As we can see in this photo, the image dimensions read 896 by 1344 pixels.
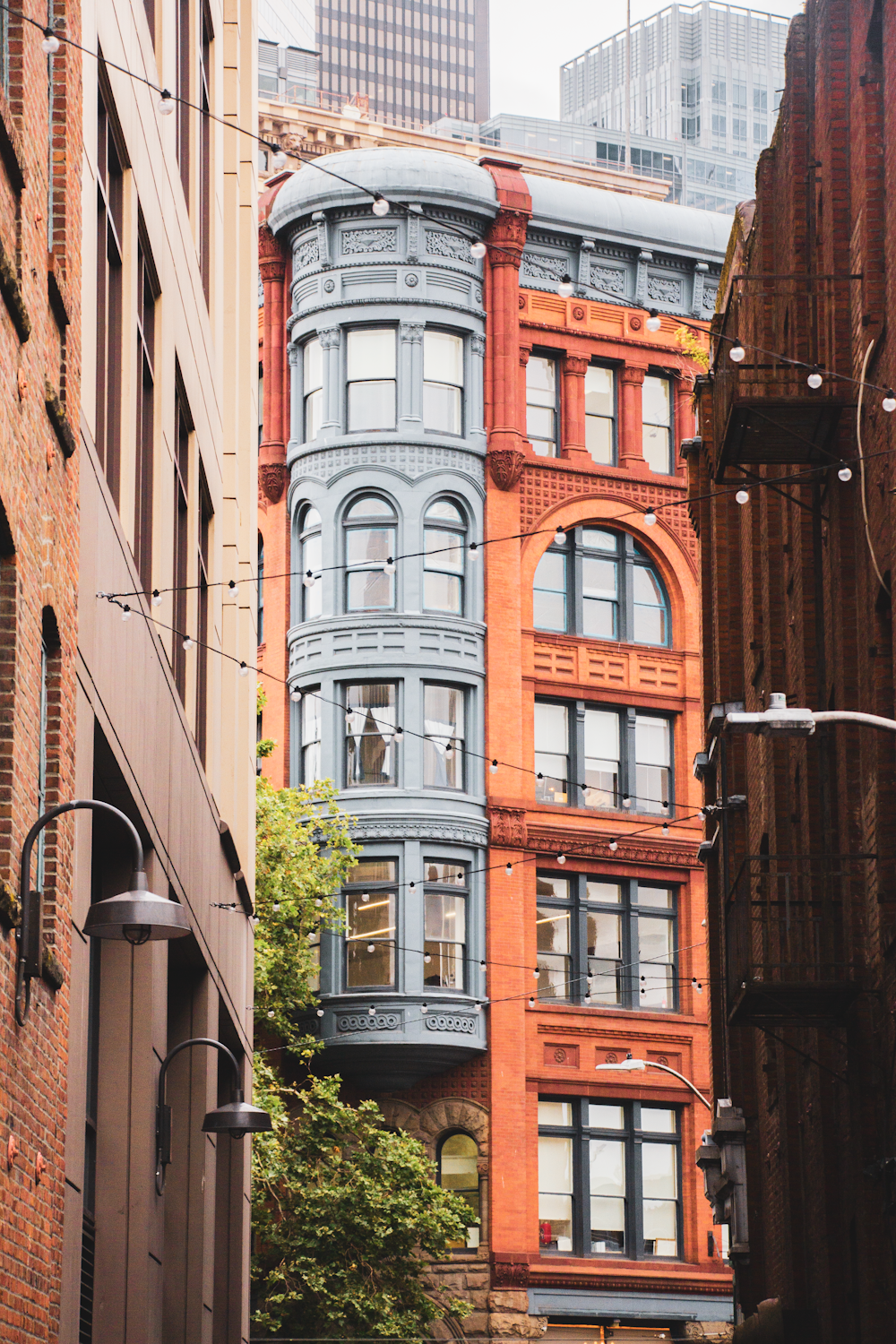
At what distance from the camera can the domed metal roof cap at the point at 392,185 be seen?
1832 inches

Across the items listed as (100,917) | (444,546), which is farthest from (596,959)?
(100,917)

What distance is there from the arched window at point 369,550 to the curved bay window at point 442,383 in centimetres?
228

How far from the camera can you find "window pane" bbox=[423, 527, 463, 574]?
45625 mm

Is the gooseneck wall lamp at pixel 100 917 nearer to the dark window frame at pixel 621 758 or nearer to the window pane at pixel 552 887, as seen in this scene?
the window pane at pixel 552 887

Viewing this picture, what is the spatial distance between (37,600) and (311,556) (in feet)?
110

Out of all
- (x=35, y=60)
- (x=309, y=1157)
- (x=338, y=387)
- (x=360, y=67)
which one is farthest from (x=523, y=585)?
(x=360, y=67)

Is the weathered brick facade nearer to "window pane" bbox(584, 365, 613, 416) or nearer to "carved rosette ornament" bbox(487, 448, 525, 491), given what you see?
"carved rosette ornament" bbox(487, 448, 525, 491)

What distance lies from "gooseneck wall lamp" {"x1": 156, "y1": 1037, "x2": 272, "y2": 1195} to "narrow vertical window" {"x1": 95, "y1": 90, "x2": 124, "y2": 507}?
5349 millimetres

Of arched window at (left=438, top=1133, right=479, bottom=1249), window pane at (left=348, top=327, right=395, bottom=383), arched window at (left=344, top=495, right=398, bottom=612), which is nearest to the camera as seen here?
arched window at (left=438, top=1133, right=479, bottom=1249)

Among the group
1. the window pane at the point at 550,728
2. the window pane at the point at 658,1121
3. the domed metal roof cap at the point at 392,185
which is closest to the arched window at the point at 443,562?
the window pane at the point at 550,728

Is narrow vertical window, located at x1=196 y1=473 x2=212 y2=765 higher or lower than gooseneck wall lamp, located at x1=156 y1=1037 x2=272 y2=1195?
higher

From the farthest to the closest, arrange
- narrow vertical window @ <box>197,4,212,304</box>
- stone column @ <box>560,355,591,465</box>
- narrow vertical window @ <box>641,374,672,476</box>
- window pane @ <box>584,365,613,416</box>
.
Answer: narrow vertical window @ <box>641,374,672,476</box>, window pane @ <box>584,365,613,416</box>, stone column @ <box>560,355,591,465</box>, narrow vertical window @ <box>197,4,212,304</box>

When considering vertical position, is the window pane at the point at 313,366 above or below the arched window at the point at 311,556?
above

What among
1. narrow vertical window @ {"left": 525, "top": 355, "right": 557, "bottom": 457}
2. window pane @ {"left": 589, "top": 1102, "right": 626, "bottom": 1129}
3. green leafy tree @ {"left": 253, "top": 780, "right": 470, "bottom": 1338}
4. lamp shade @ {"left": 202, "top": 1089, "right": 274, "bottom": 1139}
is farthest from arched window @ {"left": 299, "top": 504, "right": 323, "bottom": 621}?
lamp shade @ {"left": 202, "top": 1089, "right": 274, "bottom": 1139}
